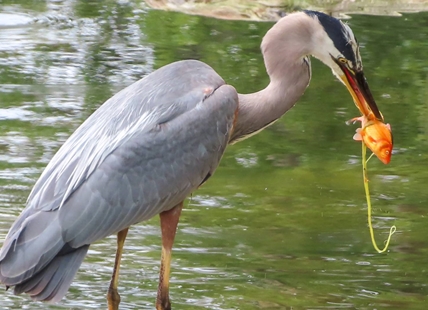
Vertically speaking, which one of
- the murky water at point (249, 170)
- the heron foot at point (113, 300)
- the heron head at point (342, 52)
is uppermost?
the heron head at point (342, 52)

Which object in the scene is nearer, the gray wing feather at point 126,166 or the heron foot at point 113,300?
the gray wing feather at point 126,166

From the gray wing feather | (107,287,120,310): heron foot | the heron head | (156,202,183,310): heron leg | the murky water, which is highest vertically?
the heron head

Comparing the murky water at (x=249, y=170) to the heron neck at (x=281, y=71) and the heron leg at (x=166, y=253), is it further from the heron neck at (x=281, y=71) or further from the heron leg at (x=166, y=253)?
the heron neck at (x=281, y=71)

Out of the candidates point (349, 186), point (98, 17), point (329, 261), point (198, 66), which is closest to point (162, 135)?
point (198, 66)

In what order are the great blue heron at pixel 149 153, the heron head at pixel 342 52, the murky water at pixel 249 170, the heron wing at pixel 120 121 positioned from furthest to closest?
1. the murky water at pixel 249 170
2. the heron head at pixel 342 52
3. the heron wing at pixel 120 121
4. the great blue heron at pixel 149 153

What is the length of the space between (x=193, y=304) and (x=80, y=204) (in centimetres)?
101

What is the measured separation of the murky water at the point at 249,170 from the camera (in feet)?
20.5

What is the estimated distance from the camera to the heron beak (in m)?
6.04

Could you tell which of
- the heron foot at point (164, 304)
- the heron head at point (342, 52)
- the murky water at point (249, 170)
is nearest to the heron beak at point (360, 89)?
the heron head at point (342, 52)

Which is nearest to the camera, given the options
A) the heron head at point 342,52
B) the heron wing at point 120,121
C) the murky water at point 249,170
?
the heron wing at point 120,121

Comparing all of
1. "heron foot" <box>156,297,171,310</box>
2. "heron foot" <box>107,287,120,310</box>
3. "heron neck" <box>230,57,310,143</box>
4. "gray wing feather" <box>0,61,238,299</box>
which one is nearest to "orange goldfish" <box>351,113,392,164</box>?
"heron neck" <box>230,57,310,143</box>

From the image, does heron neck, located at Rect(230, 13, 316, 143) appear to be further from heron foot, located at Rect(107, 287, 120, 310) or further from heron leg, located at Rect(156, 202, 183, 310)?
heron foot, located at Rect(107, 287, 120, 310)

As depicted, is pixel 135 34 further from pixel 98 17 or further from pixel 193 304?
pixel 193 304

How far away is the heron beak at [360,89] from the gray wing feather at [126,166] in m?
0.69
